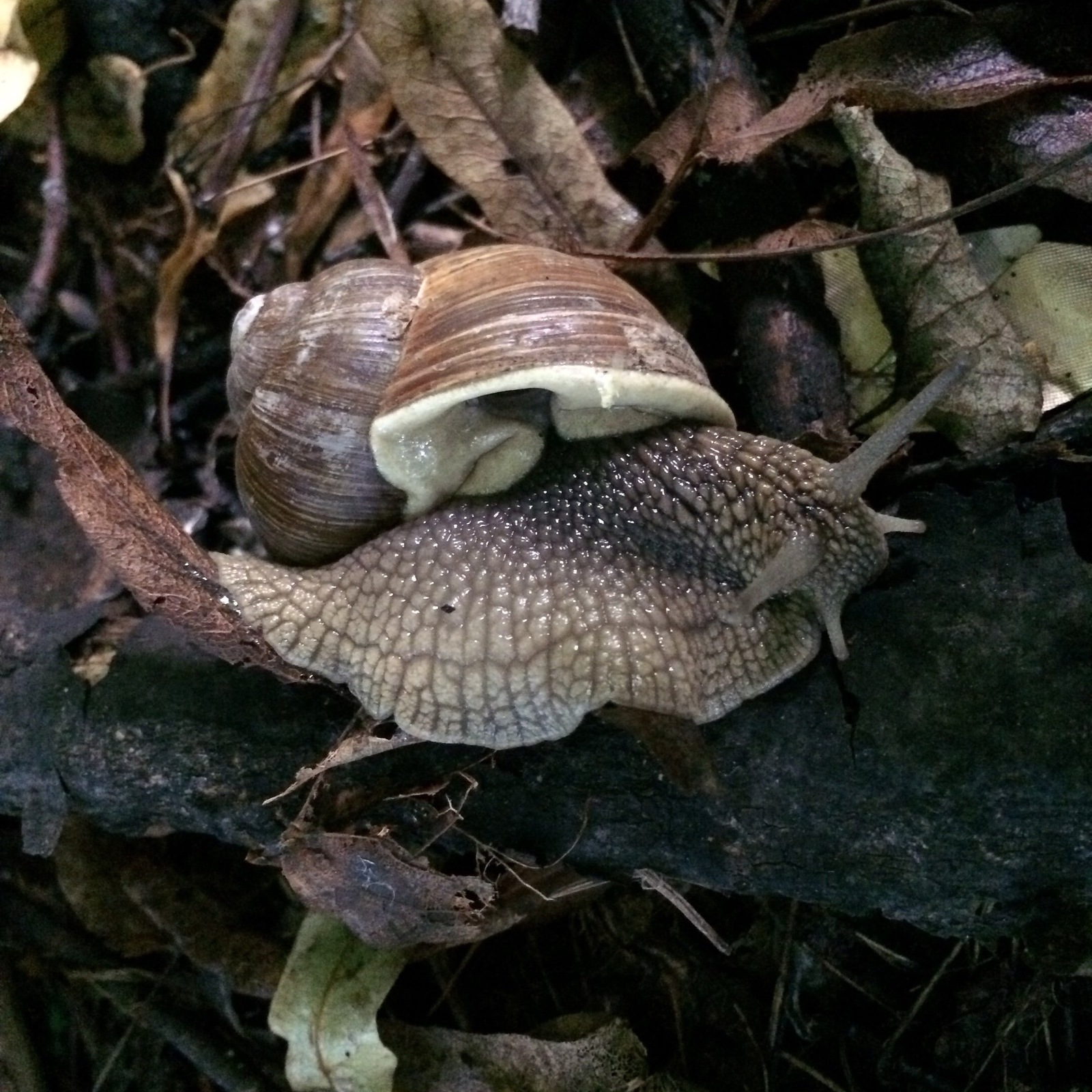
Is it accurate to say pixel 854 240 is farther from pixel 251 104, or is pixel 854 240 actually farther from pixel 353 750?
pixel 251 104

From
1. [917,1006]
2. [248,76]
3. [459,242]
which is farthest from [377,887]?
[248,76]

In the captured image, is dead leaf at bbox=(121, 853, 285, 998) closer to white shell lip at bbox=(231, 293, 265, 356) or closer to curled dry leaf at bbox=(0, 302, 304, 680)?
curled dry leaf at bbox=(0, 302, 304, 680)

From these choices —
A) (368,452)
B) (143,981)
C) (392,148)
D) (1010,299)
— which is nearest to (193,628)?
(368,452)

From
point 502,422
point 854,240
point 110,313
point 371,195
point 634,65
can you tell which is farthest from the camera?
point 110,313

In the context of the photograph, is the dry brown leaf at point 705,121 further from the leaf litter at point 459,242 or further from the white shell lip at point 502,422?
the white shell lip at point 502,422

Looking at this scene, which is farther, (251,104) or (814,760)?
(251,104)

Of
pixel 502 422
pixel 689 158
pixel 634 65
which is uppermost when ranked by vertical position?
pixel 634 65
